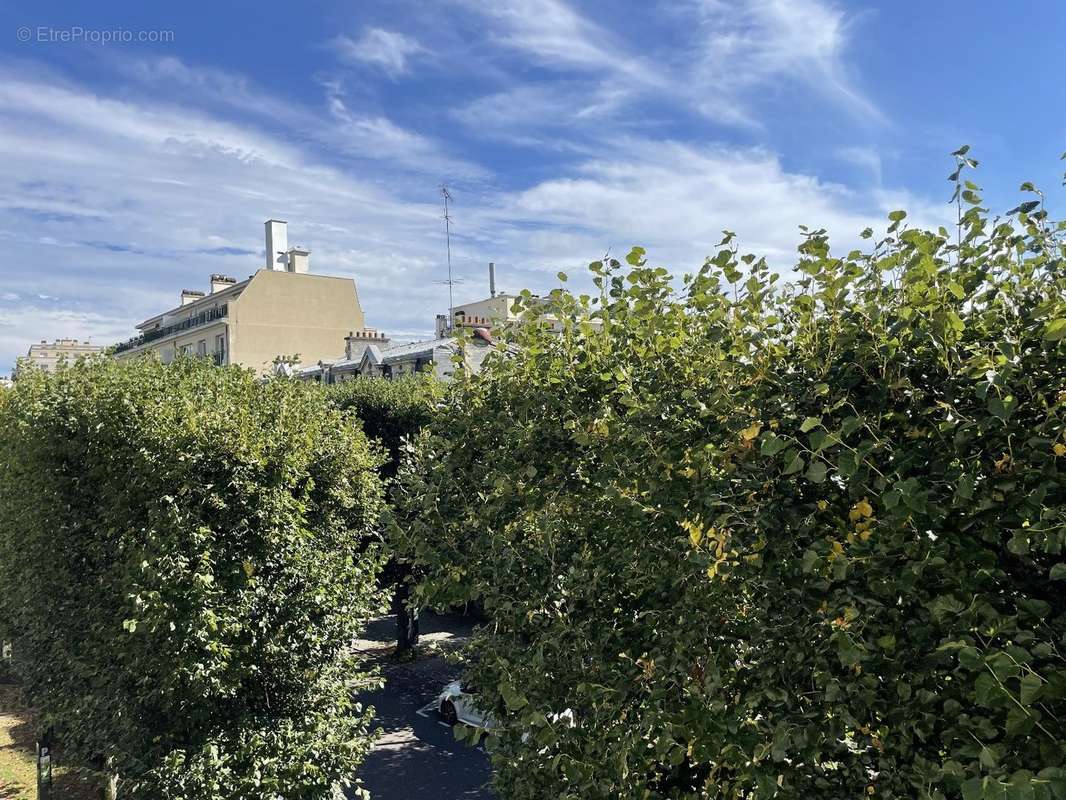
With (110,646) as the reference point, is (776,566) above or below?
above

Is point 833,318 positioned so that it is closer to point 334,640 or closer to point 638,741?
point 638,741

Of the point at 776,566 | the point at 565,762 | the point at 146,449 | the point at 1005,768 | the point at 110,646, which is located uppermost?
the point at 146,449

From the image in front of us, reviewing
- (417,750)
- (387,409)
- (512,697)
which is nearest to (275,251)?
(387,409)

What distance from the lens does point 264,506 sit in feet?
30.4

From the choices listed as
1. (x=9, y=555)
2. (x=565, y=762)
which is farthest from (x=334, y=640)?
(x=9, y=555)

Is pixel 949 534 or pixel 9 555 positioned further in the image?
pixel 9 555

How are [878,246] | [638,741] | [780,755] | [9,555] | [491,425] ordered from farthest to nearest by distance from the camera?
1. [9,555]
2. [491,425]
3. [638,741]
4. [878,246]
5. [780,755]

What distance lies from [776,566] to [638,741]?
48.2 inches

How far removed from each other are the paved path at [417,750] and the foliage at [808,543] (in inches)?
274

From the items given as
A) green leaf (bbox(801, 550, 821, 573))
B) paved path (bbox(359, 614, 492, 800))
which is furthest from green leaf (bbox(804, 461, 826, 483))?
paved path (bbox(359, 614, 492, 800))

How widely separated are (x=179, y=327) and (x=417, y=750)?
4446 cm

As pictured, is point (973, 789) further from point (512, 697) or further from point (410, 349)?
point (410, 349)

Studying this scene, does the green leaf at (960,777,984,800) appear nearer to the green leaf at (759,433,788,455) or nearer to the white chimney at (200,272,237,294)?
the green leaf at (759,433,788,455)

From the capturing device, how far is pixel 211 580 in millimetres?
8531
